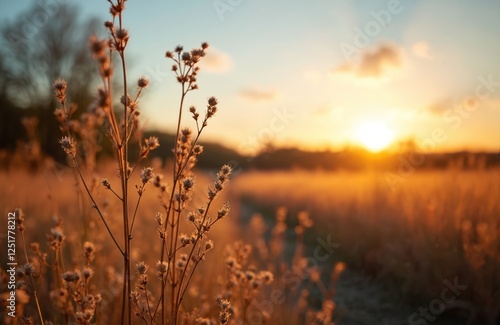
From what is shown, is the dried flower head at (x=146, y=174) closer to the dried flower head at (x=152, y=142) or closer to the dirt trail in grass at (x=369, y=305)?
the dried flower head at (x=152, y=142)

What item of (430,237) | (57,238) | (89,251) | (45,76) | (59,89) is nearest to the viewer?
(59,89)

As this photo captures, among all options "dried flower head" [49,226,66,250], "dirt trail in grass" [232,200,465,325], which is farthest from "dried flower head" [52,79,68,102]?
"dirt trail in grass" [232,200,465,325]

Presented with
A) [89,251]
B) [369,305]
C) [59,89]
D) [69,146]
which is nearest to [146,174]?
[69,146]

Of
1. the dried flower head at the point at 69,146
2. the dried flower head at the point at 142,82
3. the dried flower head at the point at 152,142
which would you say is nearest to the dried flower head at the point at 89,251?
the dried flower head at the point at 69,146

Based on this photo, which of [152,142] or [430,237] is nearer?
[152,142]

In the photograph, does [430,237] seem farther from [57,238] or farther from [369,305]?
[57,238]

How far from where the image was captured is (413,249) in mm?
4805

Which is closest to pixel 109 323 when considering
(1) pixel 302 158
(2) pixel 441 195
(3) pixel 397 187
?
(2) pixel 441 195

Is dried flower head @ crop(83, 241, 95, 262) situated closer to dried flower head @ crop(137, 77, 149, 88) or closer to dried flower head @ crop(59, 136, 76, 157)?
dried flower head @ crop(59, 136, 76, 157)

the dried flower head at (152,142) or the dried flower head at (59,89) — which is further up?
the dried flower head at (59,89)

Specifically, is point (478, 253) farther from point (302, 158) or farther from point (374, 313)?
point (302, 158)

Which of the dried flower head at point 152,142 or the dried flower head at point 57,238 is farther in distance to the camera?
the dried flower head at point 57,238

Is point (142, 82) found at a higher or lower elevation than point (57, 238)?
higher

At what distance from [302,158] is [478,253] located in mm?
33551
